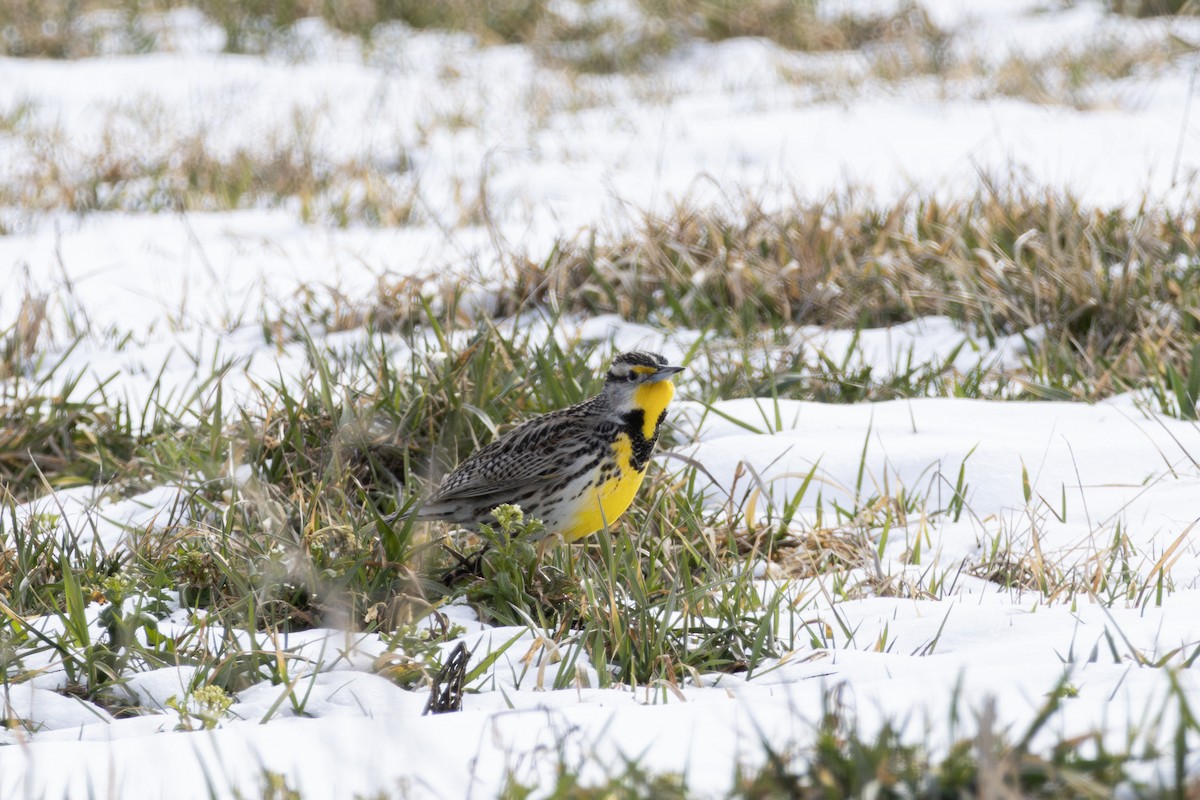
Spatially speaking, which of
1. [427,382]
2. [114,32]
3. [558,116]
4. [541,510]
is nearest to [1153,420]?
[541,510]

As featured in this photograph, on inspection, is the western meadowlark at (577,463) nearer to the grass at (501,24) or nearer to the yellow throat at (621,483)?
the yellow throat at (621,483)

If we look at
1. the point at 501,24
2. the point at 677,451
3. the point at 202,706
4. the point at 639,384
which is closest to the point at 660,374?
the point at 639,384

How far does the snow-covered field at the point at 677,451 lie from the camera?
7.95ft

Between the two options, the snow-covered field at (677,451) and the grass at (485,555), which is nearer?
the snow-covered field at (677,451)

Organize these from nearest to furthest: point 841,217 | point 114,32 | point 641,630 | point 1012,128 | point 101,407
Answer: point 641,630
point 101,407
point 841,217
point 1012,128
point 114,32

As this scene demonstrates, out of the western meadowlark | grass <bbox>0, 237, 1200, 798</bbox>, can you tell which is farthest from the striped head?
grass <bbox>0, 237, 1200, 798</bbox>

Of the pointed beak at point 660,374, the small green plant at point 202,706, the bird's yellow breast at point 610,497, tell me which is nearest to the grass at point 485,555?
the small green plant at point 202,706

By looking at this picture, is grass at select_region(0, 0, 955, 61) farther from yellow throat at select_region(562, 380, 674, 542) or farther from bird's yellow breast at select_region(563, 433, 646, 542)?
bird's yellow breast at select_region(563, 433, 646, 542)

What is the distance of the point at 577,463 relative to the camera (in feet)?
13.4

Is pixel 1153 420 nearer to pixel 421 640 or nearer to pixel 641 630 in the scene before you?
pixel 641 630

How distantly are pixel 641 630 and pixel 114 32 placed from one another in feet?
46.3

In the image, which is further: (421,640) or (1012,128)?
(1012,128)

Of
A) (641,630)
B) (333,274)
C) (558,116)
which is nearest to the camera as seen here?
(641,630)

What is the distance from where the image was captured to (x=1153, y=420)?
4.85 meters
